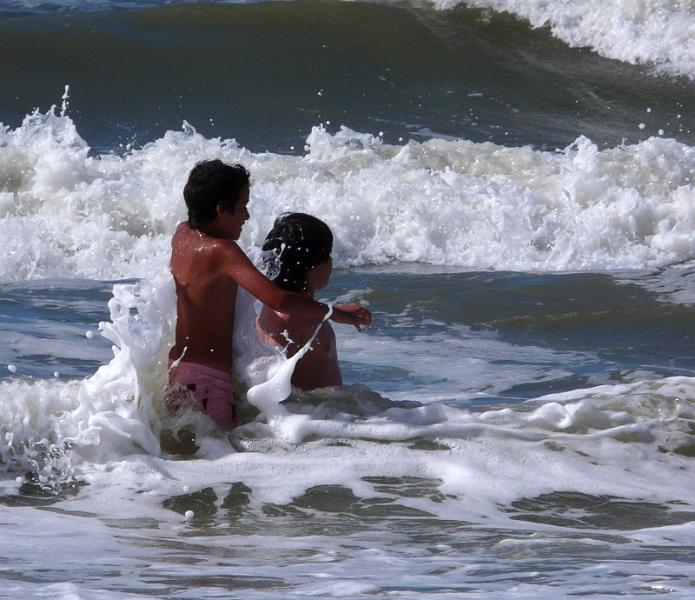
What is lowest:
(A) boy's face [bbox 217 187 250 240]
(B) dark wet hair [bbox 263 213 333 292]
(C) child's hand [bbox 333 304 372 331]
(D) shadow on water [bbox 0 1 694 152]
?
(C) child's hand [bbox 333 304 372 331]

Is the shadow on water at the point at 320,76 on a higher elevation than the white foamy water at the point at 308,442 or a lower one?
higher

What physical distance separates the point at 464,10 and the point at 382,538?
1462cm

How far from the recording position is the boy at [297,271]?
521 centimetres

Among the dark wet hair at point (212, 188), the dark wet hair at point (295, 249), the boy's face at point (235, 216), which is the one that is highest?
the dark wet hair at point (212, 188)

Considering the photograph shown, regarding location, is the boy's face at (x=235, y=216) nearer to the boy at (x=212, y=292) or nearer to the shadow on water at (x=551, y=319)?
the boy at (x=212, y=292)

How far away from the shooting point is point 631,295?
854 centimetres

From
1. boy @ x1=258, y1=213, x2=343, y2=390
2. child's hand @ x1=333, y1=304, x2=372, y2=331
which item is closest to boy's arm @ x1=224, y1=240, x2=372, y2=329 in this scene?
child's hand @ x1=333, y1=304, x2=372, y2=331

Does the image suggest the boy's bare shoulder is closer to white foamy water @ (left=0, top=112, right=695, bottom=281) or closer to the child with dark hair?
the child with dark hair

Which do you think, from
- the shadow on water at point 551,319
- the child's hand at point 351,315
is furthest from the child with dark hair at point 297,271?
the shadow on water at point 551,319

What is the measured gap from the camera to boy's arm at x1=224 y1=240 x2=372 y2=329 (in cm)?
491

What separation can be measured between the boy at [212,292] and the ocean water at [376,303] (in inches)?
3.1

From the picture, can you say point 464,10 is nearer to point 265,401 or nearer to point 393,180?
point 393,180


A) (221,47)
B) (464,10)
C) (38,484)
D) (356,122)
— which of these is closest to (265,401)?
(38,484)

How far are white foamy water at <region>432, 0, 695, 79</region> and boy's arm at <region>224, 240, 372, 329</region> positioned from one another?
1240cm
